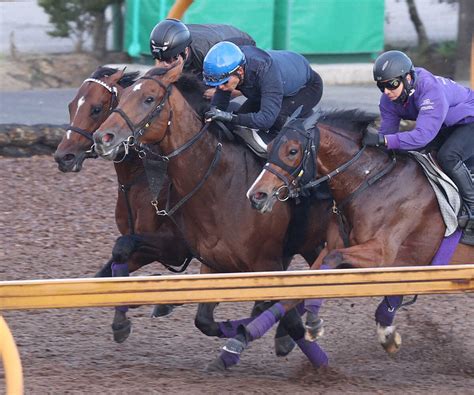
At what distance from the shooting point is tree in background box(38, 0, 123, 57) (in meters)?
15.0

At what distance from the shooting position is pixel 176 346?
713cm

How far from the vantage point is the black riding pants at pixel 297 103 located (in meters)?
6.81

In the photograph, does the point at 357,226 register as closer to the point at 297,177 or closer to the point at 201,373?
the point at 297,177

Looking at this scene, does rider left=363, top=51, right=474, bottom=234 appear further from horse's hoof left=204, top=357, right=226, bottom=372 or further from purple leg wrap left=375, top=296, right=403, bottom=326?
horse's hoof left=204, top=357, right=226, bottom=372

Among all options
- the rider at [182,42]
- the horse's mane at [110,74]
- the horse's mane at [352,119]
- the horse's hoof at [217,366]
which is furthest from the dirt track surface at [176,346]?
the rider at [182,42]

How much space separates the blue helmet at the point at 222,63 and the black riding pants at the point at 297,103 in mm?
442

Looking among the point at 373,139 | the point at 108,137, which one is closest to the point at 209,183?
the point at 108,137

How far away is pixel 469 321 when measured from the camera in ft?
25.1

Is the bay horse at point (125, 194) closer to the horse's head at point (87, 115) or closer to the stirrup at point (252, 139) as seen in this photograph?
the horse's head at point (87, 115)

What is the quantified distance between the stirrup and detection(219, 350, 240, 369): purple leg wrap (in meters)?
1.16

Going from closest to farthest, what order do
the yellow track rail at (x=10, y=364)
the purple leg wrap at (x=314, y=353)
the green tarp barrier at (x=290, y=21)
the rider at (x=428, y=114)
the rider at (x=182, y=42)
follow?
the yellow track rail at (x=10, y=364) < the rider at (x=428, y=114) < the purple leg wrap at (x=314, y=353) < the rider at (x=182, y=42) < the green tarp barrier at (x=290, y=21)

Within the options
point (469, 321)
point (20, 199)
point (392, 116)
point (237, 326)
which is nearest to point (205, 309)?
point (237, 326)

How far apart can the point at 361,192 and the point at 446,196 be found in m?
0.51

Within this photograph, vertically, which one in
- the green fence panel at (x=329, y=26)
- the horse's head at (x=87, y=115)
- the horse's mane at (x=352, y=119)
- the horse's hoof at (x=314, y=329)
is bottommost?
the green fence panel at (x=329, y=26)
